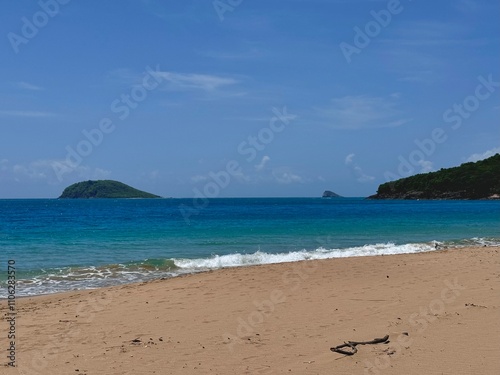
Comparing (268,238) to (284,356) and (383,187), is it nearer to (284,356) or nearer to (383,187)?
(284,356)

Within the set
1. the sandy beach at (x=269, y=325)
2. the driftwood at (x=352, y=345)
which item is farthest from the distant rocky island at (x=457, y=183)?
the driftwood at (x=352, y=345)

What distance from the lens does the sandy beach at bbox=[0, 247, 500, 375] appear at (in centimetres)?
700

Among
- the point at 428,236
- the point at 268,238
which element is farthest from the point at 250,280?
the point at 428,236

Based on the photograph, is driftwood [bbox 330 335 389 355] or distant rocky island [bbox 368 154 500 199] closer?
driftwood [bbox 330 335 389 355]

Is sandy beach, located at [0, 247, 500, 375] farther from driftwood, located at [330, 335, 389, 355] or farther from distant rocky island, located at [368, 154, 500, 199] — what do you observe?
distant rocky island, located at [368, 154, 500, 199]

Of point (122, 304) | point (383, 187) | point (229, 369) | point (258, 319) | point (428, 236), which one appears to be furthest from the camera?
point (383, 187)

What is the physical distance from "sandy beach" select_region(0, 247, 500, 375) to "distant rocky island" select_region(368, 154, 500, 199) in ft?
401

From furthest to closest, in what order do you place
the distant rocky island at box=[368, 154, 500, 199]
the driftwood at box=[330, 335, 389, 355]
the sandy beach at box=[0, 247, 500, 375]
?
the distant rocky island at box=[368, 154, 500, 199], the driftwood at box=[330, 335, 389, 355], the sandy beach at box=[0, 247, 500, 375]

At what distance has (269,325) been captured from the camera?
9.16 m

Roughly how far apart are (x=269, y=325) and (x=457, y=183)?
137091 mm

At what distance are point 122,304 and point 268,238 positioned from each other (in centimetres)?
2153

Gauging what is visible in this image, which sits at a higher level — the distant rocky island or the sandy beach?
the distant rocky island

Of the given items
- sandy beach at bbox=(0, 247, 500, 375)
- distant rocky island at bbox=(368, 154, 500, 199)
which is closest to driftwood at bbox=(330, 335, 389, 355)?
sandy beach at bbox=(0, 247, 500, 375)

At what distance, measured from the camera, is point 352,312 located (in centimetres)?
987
